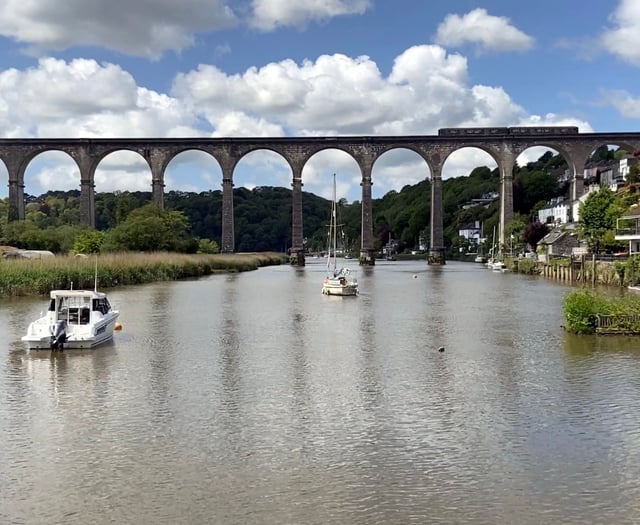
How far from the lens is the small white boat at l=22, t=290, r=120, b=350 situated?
22.3 m

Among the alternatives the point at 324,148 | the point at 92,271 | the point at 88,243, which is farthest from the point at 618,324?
the point at 324,148

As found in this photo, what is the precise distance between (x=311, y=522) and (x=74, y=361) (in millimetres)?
13295

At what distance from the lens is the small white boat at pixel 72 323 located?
22.3 m

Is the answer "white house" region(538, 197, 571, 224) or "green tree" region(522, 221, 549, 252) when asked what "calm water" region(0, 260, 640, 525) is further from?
"white house" region(538, 197, 571, 224)

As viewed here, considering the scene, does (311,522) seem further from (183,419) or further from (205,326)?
(205,326)

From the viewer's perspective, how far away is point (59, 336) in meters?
22.3

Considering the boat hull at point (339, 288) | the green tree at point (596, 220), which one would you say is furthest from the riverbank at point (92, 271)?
the green tree at point (596, 220)

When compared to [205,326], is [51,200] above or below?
above

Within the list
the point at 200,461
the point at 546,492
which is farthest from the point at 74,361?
the point at 546,492

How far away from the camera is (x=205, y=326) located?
2889 cm

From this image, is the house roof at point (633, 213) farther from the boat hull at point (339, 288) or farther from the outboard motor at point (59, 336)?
the outboard motor at point (59, 336)

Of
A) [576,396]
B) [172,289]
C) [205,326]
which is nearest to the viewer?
[576,396]

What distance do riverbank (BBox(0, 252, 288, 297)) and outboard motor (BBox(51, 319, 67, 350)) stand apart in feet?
44.0

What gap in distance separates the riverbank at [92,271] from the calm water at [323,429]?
1404cm
